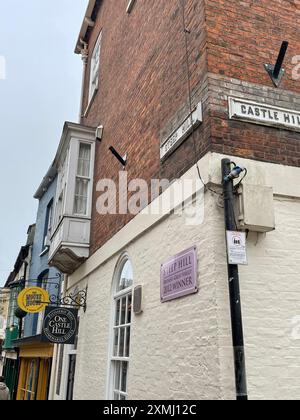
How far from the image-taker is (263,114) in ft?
16.7

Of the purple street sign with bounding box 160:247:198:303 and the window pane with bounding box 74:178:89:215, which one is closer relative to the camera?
the purple street sign with bounding box 160:247:198:303

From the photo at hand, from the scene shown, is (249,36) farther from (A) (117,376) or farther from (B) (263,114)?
(A) (117,376)

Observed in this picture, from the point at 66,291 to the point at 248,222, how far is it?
8389mm

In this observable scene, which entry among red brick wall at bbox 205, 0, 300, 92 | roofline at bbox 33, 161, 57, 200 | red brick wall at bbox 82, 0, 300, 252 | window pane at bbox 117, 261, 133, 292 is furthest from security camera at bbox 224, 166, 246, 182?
roofline at bbox 33, 161, 57, 200

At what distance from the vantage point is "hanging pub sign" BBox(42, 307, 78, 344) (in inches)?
337

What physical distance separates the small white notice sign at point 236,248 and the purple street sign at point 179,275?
64 centimetres

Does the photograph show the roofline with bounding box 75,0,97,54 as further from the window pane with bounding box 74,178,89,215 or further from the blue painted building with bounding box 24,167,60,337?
the window pane with bounding box 74,178,89,215

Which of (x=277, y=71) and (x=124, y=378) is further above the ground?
(x=277, y=71)

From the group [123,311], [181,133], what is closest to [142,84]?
[181,133]

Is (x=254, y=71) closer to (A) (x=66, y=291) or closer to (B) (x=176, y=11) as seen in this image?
(B) (x=176, y=11)

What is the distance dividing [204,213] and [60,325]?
5.36 m

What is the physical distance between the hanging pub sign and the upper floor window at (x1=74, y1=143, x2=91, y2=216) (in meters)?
2.35
